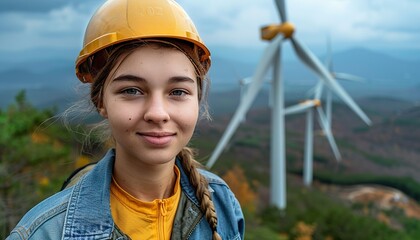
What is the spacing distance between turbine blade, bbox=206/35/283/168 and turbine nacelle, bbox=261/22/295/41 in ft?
1.98

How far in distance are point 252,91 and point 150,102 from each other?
18.1m

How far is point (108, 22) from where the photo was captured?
6.76ft

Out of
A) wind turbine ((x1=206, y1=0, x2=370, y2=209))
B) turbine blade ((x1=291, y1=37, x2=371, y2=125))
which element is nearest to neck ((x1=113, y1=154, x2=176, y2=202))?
wind turbine ((x1=206, y1=0, x2=370, y2=209))

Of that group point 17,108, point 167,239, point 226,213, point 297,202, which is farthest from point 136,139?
point 297,202

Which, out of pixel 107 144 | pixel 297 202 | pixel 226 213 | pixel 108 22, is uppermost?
pixel 108 22

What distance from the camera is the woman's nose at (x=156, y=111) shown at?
2016mm

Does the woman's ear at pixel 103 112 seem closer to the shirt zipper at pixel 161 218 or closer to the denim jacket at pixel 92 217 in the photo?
the denim jacket at pixel 92 217

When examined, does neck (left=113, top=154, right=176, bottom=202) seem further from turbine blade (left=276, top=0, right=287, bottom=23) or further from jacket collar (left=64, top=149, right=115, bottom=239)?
turbine blade (left=276, top=0, right=287, bottom=23)

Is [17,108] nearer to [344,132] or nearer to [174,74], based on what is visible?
[174,74]

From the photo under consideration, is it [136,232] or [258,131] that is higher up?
[136,232]

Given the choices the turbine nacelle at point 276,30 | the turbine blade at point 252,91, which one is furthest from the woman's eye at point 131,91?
the turbine nacelle at point 276,30

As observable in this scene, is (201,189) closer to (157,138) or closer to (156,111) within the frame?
(157,138)

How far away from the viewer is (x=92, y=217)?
6.70 ft

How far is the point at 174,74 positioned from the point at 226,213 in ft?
2.62
